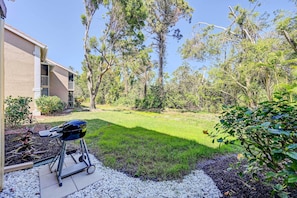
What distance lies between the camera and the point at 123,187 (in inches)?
88.4

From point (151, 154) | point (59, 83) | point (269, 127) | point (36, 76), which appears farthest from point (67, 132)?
point (59, 83)

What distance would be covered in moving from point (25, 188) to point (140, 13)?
12.2 m

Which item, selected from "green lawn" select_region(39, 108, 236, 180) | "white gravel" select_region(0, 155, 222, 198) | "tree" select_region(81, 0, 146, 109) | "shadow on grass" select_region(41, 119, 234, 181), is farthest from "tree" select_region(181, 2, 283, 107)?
"white gravel" select_region(0, 155, 222, 198)

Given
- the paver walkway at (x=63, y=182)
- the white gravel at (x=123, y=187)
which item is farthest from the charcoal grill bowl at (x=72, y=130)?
the white gravel at (x=123, y=187)

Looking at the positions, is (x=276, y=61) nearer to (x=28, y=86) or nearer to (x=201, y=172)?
(x=201, y=172)

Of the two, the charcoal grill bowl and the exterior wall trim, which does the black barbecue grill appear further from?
the exterior wall trim

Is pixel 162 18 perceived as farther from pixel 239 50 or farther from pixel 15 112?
pixel 15 112

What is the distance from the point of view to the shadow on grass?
2711 millimetres

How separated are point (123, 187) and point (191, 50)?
11407mm

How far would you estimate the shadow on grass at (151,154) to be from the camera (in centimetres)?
271

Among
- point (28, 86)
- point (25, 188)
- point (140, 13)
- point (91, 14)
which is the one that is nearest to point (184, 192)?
point (25, 188)

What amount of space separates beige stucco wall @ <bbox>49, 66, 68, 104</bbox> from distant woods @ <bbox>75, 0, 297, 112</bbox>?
292cm

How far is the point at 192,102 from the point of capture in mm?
12734

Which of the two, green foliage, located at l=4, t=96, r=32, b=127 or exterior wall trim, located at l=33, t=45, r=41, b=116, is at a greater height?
exterior wall trim, located at l=33, t=45, r=41, b=116
